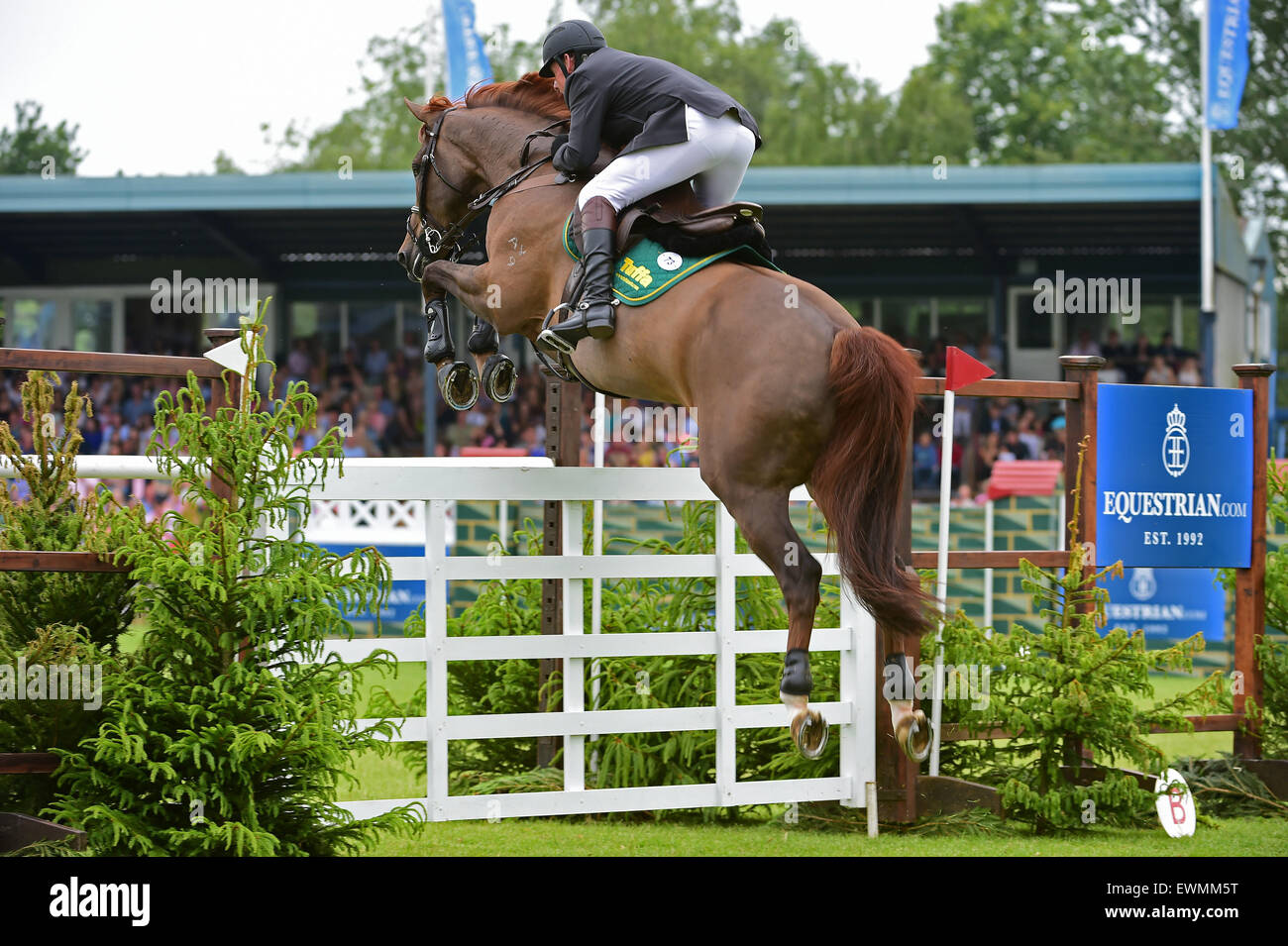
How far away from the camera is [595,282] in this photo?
17.9 feet

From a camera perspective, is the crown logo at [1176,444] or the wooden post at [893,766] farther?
the crown logo at [1176,444]

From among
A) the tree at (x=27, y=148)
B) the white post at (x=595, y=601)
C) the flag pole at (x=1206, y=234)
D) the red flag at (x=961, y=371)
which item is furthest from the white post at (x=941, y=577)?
the tree at (x=27, y=148)

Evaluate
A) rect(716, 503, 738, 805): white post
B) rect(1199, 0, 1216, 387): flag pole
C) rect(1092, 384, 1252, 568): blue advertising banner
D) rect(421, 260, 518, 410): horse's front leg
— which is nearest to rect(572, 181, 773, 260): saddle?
rect(421, 260, 518, 410): horse's front leg

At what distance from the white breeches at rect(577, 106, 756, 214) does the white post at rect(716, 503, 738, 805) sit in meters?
1.35

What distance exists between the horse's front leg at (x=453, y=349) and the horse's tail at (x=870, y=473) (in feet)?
5.96

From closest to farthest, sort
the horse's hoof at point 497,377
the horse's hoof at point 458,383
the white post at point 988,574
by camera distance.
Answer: the horse's hoof at point 497,377, the horse's hoof at point 458,383, the white post at point 988,574

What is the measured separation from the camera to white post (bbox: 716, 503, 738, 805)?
5875 millimetres

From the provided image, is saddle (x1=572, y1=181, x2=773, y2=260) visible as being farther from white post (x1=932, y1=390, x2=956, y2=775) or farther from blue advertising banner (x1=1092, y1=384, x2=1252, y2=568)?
blue advertising banner (x1=1092, y1=384, x2=1252, y2=568)

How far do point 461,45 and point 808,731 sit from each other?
13291mm

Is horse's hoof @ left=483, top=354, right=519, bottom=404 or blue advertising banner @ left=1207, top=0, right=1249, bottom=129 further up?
blue advertising banner @ left=1207, top=0, right=1249, bottom=129

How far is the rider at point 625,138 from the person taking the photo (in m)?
5.48

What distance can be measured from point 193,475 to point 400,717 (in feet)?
4.53

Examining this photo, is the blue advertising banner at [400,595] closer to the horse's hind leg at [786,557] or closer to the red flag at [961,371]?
the red flag at [961,371]

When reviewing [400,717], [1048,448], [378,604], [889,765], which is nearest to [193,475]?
[378,604]
